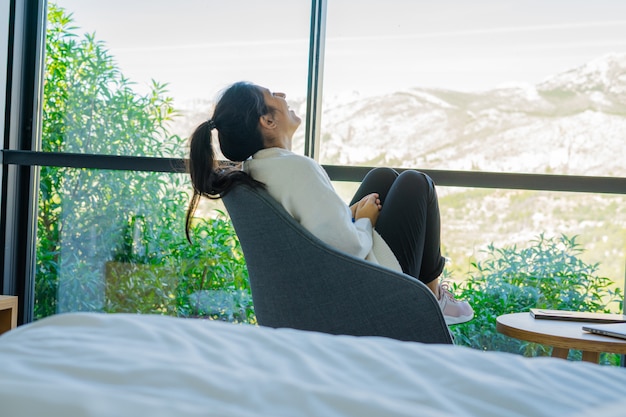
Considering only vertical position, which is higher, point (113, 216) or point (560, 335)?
point (113, 216)

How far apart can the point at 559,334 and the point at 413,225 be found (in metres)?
0.49

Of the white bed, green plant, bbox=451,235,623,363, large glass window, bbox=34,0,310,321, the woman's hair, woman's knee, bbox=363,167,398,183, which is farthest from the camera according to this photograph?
large glass window, bbox=34,0,310,321

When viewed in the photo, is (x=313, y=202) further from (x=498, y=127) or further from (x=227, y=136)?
(x=498, y=127)

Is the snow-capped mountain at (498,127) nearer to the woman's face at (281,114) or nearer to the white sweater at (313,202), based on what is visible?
the woman's face at (281,114)

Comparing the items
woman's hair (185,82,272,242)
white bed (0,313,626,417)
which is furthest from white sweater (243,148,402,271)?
white bed (0,313,626,417)

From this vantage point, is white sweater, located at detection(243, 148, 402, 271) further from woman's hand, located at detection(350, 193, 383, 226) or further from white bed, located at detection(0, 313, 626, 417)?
white bed, located at detection(0, 313, 626, 417)

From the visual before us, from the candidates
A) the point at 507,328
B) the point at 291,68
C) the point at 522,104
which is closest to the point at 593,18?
the point at 522,104

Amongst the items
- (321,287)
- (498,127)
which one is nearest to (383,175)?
(321,287)

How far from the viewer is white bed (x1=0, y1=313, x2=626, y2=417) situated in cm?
68

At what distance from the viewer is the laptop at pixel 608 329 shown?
6.12 ft

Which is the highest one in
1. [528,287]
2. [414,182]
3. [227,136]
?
[227,136]

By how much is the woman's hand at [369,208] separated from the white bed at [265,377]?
1.20 m

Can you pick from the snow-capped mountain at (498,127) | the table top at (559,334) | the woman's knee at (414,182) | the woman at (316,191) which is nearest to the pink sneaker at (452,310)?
the woman at (316,191)

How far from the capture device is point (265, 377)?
2.50 feet
